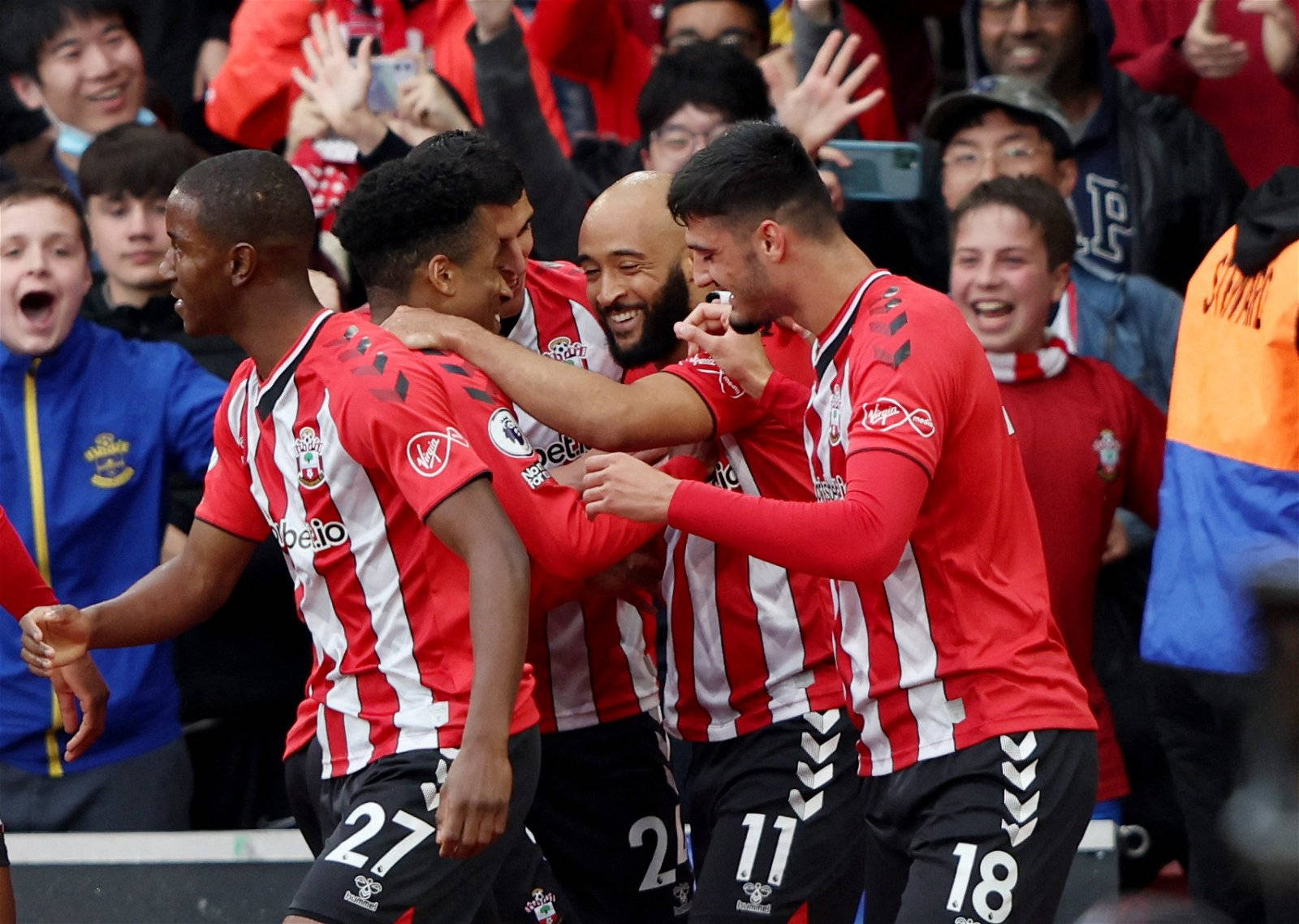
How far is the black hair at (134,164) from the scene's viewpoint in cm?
591

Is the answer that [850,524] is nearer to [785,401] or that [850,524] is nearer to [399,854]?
[785,401]

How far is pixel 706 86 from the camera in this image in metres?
6.06

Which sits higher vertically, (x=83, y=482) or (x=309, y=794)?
(x=83, y=482)

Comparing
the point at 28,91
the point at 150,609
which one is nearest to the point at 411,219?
the point at 150,609

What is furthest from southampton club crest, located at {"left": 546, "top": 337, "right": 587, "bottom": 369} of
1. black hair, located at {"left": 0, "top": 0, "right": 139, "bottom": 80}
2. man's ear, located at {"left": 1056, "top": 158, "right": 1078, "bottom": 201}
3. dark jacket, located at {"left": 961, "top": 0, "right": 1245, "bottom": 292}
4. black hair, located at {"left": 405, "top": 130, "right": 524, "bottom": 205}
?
black hair, located at {"left": 0, "top": 0, "right": 139, "bottom": 80}

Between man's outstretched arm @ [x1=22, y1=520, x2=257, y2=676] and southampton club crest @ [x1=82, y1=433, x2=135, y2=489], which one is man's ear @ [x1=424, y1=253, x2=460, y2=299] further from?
southampton club crest @ [x1=82, y1=433, x2=135, y2=489]

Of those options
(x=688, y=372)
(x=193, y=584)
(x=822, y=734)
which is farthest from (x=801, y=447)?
(x=193, y=584)

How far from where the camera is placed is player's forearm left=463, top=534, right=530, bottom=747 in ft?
11.3

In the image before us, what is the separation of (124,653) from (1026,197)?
9.16 ft

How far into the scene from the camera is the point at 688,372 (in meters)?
4.19

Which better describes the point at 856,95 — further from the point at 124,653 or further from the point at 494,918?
the point at 494,918

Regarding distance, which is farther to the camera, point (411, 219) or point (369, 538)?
point (411, 219)

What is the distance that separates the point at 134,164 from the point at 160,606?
2232mm

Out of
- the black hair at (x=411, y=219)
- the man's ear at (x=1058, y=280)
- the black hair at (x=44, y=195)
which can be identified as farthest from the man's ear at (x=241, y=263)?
the man's ear at (x=1058, y=280)
